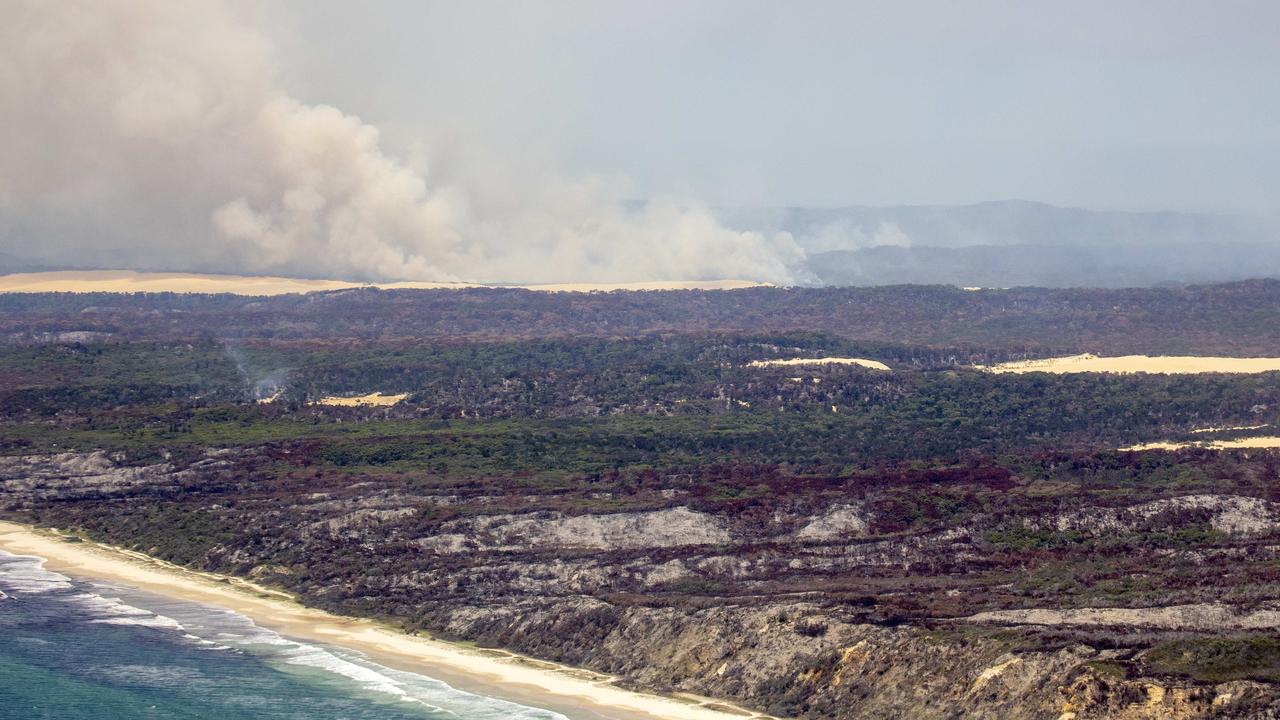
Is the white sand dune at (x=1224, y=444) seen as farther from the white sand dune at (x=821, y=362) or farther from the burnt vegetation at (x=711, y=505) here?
the white sand dune at (x=821, y=362)

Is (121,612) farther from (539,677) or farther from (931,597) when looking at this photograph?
(931,597)

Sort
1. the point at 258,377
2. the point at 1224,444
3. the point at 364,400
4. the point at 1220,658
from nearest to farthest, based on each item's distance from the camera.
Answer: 1. the point at 1220,658
2. the point at 1224,444
3. the point at 364,400
4. the point at 258,377

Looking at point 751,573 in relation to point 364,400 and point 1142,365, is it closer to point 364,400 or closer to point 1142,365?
point 364,400

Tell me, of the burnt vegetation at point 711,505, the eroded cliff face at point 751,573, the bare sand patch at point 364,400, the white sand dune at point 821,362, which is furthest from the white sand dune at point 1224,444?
the bare sand patch at point 364,400

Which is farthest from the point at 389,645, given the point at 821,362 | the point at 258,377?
the point at 821,362

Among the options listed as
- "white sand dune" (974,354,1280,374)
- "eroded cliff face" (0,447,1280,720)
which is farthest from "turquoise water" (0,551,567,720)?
"white sand dune" (974,354,1280,374)

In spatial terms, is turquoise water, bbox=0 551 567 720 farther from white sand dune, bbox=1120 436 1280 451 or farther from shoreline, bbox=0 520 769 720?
white sand dune, bbox=1120 436 1280 451
